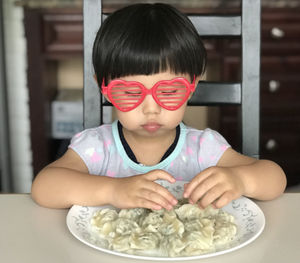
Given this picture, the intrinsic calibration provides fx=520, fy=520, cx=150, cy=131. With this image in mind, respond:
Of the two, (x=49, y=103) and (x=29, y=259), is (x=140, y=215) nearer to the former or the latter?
(x=29, y=259)

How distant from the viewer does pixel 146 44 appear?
3.39ft

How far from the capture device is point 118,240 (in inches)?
30.6

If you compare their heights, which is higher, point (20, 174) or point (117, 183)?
point (117, 183)

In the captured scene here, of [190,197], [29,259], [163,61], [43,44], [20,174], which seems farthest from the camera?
[20,174]

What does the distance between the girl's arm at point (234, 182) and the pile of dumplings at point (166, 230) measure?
0.03 m

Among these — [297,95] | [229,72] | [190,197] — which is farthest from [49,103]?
[190,197]

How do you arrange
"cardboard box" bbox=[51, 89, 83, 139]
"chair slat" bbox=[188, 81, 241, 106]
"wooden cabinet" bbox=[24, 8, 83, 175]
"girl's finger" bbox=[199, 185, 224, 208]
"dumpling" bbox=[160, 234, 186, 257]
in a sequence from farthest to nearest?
1. "cardboard box" bbox=[51, 89, 83, 139]
2. "wooden cabinet" bbox=[24, 8, 83, 175]
3. "chair slat" bbox=[188, 81, 241, 106]
4. "girl's finger" bbox=[199, 185, 224, 208]
5. "dumpling" bbox=[160, 234, 186, 257]

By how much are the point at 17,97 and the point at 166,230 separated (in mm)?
2190

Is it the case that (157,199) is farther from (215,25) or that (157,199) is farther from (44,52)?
(44,52)

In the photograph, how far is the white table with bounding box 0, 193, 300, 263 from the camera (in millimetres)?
763

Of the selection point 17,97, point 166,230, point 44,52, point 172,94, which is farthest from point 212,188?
point 17,97

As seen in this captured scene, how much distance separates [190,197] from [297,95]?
2.03m

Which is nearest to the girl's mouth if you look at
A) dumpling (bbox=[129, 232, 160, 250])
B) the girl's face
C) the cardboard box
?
the girl's face

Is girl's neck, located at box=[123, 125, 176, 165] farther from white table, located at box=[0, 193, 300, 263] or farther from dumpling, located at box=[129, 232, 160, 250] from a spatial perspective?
dumpling, located at box=[129, 232, 160, 250]
